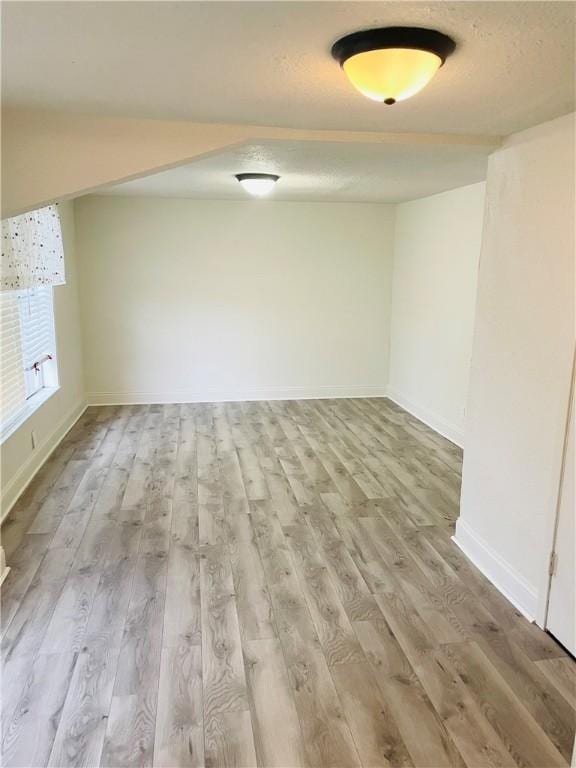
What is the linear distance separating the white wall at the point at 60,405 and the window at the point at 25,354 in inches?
3.5

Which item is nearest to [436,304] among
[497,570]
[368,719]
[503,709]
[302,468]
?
[302,468]

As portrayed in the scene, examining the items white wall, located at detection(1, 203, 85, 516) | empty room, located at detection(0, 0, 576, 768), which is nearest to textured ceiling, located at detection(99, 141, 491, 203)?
empty room, located at detection(0, 0, 576, 768)

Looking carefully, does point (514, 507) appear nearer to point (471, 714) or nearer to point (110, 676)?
point (471, 714)

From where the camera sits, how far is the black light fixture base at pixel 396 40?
55.1 inches

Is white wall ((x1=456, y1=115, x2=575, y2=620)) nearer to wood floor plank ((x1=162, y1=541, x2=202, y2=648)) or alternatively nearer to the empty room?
the empty room

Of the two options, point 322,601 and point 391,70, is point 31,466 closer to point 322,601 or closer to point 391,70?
point 322,601

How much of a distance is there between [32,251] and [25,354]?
803 mm

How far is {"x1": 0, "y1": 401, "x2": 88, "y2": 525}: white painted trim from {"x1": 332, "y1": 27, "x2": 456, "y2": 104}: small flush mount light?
2.97 m

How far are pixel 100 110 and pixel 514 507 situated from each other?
8.11 feet

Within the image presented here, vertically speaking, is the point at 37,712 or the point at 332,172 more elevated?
the point at 332,172

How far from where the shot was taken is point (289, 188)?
15.4ft

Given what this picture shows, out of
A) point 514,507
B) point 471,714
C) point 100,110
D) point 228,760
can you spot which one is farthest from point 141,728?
point 100,110

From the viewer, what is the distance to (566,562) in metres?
2.16

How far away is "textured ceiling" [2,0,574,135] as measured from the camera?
130 cm
